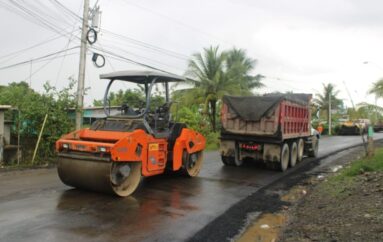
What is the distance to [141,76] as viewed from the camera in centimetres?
853

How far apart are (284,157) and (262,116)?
156 centimetres

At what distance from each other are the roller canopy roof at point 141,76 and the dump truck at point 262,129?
3.43 meters

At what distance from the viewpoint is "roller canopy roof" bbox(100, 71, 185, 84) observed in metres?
8.40

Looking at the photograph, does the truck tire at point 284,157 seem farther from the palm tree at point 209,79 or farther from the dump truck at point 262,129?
the palm tree at point 209,79

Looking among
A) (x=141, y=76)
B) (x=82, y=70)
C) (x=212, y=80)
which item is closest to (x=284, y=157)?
(x=141, y=76)

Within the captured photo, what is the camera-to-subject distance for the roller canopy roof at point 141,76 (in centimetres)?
840

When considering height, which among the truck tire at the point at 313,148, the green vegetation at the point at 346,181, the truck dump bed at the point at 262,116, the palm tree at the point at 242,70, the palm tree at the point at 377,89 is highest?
the palm tree at the point at 242,70

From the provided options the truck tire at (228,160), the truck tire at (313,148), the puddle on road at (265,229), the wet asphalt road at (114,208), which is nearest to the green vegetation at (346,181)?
the wet asphalt road at (114,208)

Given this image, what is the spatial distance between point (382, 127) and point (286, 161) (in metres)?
39.6

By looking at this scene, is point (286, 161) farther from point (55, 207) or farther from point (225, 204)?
point (55, 207)

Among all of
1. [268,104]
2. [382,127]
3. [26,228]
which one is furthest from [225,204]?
[382,127]

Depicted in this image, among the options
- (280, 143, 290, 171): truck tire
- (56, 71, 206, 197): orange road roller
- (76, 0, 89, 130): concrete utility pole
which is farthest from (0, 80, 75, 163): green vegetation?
(280, 143, 290, 171): truck tire

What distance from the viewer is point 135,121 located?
8.06 m

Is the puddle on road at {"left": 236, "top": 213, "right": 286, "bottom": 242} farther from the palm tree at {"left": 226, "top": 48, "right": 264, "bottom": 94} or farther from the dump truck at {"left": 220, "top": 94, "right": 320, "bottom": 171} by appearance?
the palm tree at {"left": 226, "top": 48, "right": 264, "bottom": 94}
